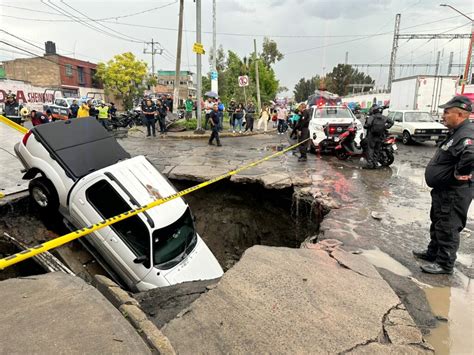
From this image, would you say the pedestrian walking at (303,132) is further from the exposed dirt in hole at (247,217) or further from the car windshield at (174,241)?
the car windshield at (174,241)

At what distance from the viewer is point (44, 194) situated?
17.6 feet

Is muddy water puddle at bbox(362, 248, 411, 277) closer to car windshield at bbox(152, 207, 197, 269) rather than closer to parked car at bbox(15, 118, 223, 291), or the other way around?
parked car at bbox(15, 118, 223, 291)

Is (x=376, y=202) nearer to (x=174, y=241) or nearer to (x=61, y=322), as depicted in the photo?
(x=174, y=241)

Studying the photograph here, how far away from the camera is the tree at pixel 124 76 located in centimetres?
4797

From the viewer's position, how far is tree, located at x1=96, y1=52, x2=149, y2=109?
47969 millimetres

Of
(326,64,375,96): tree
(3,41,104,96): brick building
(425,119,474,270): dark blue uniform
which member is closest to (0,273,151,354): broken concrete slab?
(425,119,474,270): dark blue uniform

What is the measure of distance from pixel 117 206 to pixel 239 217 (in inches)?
162

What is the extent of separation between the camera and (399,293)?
3.31 meters

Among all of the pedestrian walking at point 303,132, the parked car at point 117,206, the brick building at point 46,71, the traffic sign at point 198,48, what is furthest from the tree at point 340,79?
the parked car at point 117,206

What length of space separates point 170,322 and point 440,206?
3.16 meters

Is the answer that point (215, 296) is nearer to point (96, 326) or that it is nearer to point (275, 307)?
point (275, 307)

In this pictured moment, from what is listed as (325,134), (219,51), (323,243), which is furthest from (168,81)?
(323,243)

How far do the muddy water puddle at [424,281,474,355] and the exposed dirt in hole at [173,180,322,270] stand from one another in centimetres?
417

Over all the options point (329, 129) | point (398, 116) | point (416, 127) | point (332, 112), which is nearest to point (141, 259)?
point (329, 129)
